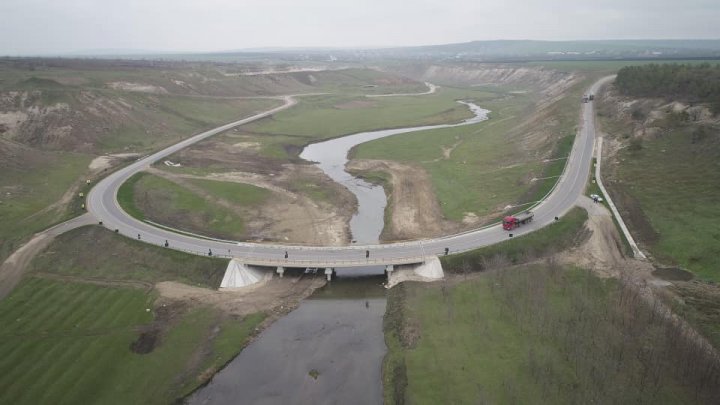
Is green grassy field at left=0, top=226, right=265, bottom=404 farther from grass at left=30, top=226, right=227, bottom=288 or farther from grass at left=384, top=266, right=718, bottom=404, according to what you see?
grass at left=384, top=266, right=718, bottom=404

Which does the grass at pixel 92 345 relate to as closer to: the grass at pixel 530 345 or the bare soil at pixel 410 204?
the grass at pixel 530 345

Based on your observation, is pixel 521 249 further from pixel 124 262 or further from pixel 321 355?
pixel 124 262

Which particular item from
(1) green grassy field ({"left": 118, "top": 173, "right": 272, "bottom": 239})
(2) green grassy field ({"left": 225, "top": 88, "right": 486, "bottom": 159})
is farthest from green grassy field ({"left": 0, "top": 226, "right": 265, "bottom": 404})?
(2) green grassy field ({"left": 225, "top": 88, "right": 486, "bottom": 159})

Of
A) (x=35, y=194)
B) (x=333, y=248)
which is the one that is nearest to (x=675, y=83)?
(x=333, y=248)

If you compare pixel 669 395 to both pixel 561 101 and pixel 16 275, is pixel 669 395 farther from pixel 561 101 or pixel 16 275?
pixel 561 101

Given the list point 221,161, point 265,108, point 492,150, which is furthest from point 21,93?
point 492,150

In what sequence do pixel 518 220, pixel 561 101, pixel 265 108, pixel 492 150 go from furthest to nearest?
pixel 265 108
pixel 561 101
pixel 492 150
pixel 518 220

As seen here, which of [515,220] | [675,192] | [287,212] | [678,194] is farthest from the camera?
[287,212]

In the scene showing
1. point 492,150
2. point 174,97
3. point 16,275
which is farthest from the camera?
point 174,97
